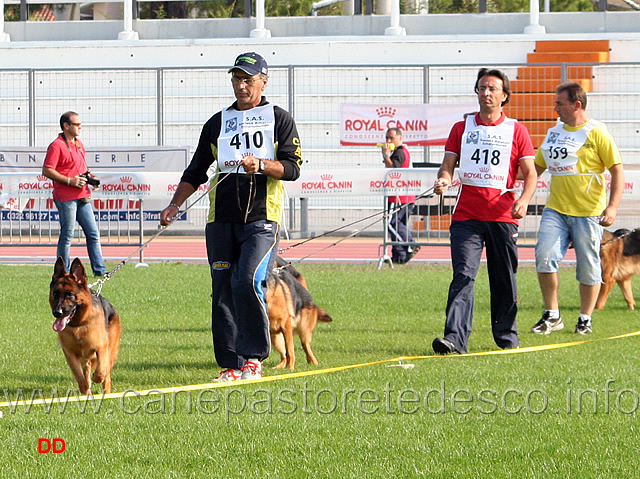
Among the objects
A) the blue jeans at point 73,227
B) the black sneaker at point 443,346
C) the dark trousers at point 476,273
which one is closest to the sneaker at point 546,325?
the dark trousers at point 476,273

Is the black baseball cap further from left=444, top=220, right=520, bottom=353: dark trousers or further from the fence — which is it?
the fence

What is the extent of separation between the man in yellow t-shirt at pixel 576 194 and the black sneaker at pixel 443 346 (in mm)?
1714

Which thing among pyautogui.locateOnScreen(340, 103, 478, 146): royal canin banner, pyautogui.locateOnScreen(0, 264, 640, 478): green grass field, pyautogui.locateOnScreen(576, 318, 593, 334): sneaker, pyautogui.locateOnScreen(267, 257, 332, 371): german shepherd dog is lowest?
pyautogui.locateOnScreen(0, 264, 640, 478): green grass field

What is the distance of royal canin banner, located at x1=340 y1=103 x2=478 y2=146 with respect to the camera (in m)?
18.6

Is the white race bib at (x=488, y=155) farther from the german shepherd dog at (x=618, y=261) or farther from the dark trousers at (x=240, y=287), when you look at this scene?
the german shepherd dog at (x=618, y=261)

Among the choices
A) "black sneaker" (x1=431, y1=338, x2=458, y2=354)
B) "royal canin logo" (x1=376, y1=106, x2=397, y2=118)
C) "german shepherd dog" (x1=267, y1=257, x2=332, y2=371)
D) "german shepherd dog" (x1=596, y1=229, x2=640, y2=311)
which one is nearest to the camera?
"german shepherd dog" (x1=267, y1=257, x2=332, y2=371)

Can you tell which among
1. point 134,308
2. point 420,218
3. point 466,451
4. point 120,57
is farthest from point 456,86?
point 466,451

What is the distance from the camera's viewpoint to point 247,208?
6508 millimetres

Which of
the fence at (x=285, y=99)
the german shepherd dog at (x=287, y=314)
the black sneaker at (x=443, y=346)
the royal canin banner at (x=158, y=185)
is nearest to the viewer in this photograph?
the german shepherd dog at (x=287, y=314)

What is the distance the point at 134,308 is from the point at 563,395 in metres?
5.55

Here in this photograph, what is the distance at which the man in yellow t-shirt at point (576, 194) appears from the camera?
28.7 ft

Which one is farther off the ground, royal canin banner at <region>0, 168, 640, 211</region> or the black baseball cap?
the black baseball cap

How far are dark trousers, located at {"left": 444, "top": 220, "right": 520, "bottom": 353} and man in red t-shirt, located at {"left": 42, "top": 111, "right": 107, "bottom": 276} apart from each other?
6.09 metres

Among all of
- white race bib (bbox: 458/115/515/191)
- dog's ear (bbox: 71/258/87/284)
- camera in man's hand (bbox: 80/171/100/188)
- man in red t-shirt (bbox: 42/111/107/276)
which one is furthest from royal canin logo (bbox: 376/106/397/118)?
dog's ear (bbox: 71/258/87/284)
